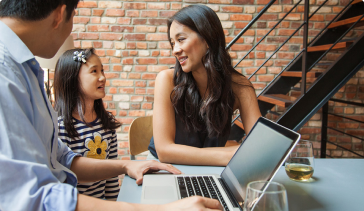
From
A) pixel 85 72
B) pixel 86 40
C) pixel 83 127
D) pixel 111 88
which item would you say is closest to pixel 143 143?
pixel 83 127

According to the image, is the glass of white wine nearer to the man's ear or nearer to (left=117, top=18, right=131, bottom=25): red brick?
the man's ear

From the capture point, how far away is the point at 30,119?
594 millimetres

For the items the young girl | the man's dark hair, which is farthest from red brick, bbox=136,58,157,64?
the man's dark hair

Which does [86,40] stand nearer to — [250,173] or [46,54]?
[46,54]

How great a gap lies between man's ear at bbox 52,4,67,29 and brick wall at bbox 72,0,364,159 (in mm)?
2107

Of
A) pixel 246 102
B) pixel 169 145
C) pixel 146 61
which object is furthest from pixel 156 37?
pixel 169 145

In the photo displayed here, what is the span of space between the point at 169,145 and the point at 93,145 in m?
0.56

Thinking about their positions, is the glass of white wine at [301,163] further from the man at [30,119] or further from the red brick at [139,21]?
the red brick at [139,21]

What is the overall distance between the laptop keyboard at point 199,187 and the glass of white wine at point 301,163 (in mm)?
266

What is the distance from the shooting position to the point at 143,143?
1852 mm

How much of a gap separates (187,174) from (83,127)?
31.6 inches

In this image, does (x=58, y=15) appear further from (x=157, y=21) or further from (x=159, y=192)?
(x=157, y=21)

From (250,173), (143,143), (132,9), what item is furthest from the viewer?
(132,9)

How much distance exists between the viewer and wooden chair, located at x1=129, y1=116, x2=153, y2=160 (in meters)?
1.77
